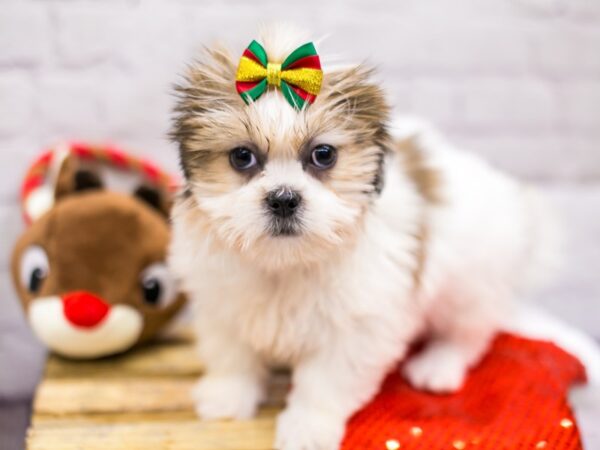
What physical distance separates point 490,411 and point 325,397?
40 cm

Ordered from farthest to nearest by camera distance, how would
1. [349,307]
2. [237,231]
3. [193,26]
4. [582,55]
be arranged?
[582,55]
[193,26]
[349,307]
[237,231]

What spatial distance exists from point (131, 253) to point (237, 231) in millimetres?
629

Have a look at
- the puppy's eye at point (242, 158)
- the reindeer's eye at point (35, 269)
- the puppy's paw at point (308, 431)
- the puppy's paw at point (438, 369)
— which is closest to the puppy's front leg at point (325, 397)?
the puppy's paw at point (308, 431)

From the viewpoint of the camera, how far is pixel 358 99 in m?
1.18

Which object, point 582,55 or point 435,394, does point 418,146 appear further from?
point 582,55

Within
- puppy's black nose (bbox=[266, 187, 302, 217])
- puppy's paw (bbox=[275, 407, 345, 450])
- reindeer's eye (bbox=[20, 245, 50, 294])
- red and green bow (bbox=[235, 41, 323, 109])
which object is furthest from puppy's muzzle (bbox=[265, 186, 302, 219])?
reindeer's eye (bbox=[20, 245, 50, 294])

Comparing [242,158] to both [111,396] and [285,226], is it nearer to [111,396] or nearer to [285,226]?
[285,226]

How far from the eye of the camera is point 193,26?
1886mm

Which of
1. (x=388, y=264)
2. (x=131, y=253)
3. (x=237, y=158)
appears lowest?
(x=131, y=253)

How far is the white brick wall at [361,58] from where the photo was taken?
1.84m

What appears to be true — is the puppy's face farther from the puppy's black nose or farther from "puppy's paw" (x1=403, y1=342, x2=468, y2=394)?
"puppy's paw" (x1=403, y1=342, x2=468, y2=394)

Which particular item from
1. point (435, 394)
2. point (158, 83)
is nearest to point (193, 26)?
point (158, 83)

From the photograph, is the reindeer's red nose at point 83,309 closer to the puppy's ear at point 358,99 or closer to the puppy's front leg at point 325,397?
the puppy's front leg at point 325,397

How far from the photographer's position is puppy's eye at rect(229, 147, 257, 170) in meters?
1.17
